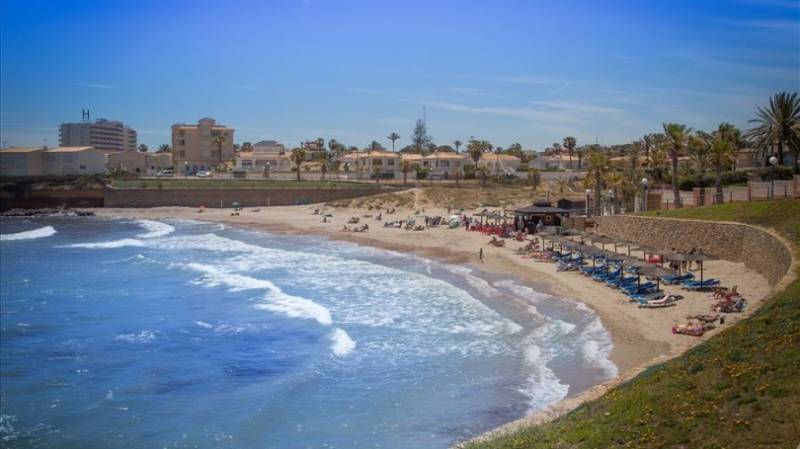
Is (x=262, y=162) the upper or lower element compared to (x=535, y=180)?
upper

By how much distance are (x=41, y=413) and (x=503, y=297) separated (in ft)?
59.8

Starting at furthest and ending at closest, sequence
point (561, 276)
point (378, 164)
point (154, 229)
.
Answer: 1. point (378, 164)
2. point (154, 229)
3. point (561, 276)

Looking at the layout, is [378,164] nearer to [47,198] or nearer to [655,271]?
[47,198]

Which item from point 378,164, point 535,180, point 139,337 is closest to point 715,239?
point 139,337

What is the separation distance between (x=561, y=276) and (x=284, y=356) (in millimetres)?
15861

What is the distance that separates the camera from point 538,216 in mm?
51594

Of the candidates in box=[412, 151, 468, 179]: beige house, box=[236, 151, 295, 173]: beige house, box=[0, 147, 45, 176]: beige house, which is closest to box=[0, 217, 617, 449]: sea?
box=[412, 151, 468, 179]: beige house

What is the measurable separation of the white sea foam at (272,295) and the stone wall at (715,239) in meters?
15.6

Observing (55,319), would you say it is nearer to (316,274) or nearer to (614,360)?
(316,274)

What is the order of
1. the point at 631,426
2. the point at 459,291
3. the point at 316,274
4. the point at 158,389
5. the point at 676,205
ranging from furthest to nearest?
the point at 676,205, the point at 316,274, the point at 459,291, the point at 158,389, the point at 631,426

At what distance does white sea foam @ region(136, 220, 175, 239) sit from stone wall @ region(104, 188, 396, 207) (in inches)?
428

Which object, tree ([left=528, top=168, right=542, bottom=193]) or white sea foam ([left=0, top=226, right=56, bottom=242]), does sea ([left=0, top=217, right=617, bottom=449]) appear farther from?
tree ([left=528, top=168, right=542, bottom=193])

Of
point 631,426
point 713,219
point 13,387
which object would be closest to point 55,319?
point 13,387

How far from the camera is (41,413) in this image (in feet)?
60.8
